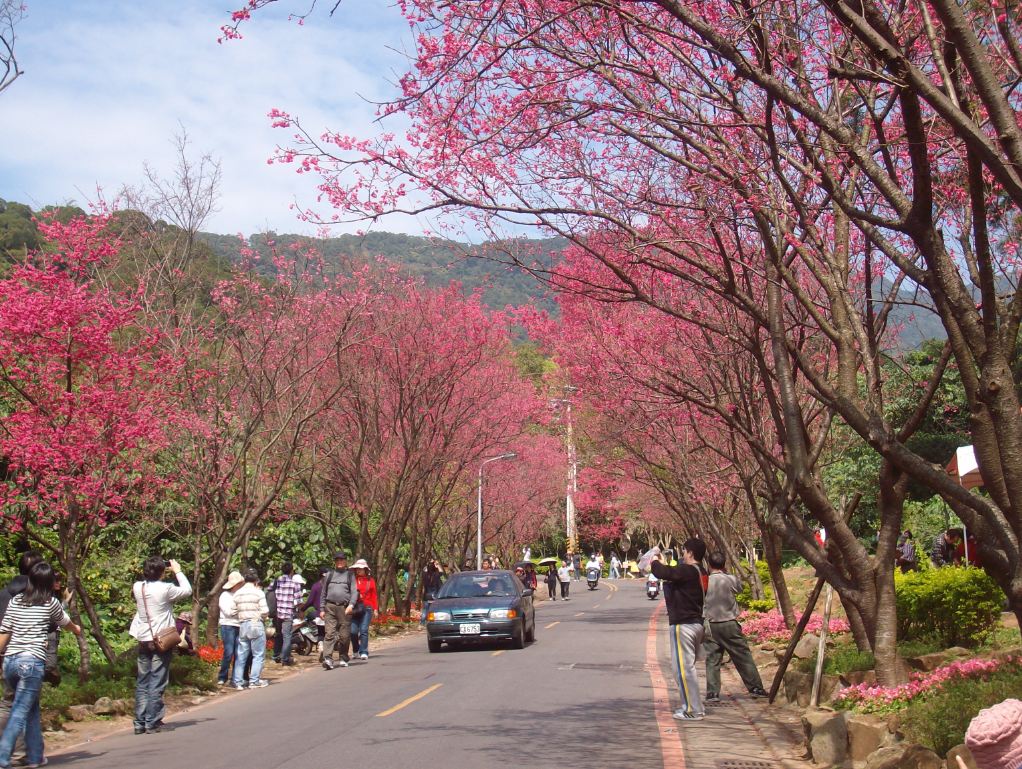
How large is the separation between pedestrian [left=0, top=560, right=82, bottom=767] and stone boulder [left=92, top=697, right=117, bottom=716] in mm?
3116

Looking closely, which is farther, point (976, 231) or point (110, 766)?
point (110, 766)

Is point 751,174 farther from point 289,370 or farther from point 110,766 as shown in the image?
point 289,370

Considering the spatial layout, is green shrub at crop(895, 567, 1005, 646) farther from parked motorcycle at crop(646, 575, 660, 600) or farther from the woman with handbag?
parked motorcycle at crop(646, 575, 660, 600)

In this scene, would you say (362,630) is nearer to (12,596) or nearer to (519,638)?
(519,638)

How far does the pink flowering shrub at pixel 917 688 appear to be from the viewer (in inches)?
337

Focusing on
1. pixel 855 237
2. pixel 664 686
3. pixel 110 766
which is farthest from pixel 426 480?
pixel 110 766

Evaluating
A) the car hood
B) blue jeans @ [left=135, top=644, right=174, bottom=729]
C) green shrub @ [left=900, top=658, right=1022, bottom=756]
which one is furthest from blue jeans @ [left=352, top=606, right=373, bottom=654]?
green shrub @ [left=900, top=658, right=1022, bottom=756]

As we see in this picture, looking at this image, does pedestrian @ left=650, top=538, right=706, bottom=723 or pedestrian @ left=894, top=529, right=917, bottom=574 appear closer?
pedestrian @ left=650, top=538, right=706, bottom=723

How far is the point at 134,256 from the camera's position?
56.9 feet

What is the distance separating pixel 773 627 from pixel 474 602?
18.6ft

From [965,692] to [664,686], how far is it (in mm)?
7142

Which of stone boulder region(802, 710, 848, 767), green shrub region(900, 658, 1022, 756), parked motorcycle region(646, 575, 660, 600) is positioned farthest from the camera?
parked motorcycle region(646, 575, 660, 600)

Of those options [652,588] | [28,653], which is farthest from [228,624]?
[652,588]

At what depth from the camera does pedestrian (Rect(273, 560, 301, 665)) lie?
18219 millimetres
